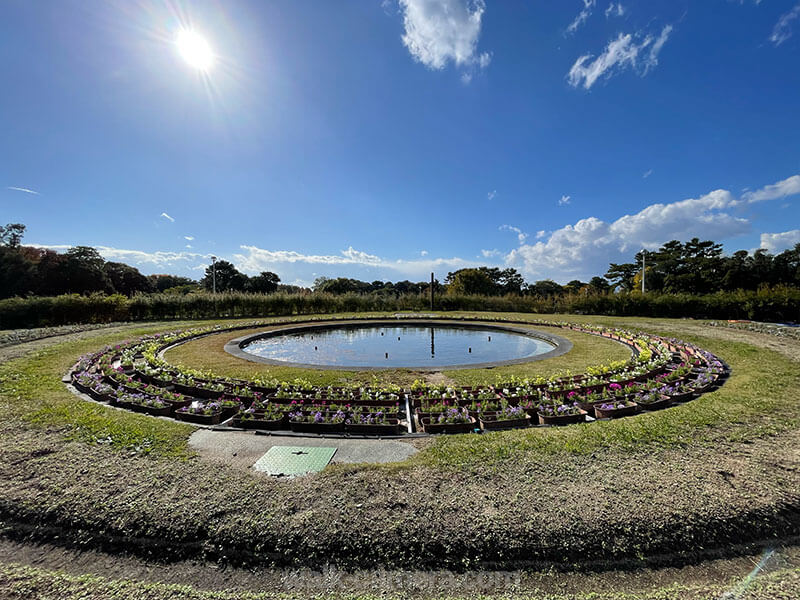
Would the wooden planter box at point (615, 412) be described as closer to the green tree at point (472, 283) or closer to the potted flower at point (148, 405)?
the potted flower at point (148, 405)

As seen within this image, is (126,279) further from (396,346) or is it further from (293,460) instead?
(293,460)

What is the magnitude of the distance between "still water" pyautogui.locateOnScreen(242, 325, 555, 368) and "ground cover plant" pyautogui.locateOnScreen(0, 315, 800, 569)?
4477 millimetres

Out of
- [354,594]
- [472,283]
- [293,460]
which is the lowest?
[354,594]

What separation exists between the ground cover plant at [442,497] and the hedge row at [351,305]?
14157 millimetres

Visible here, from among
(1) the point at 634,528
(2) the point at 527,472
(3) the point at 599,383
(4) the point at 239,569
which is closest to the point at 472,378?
(3) the point at 599,383

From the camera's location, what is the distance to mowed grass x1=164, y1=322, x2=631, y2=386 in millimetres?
6229

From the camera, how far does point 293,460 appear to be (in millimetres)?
3305

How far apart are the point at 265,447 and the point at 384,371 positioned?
3.42m

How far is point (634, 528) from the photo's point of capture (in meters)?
2.28

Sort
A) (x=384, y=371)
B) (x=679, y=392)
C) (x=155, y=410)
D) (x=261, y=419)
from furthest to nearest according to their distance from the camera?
(x=384, y=371)
(x=679, y=392)
(x=155, y=410)
(x=261, y=419)

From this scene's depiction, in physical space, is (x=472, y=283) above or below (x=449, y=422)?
above

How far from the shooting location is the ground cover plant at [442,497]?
2209mm

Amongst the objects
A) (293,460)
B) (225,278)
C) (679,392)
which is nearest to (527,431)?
(293,460)

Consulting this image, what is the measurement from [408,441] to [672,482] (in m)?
2.38
